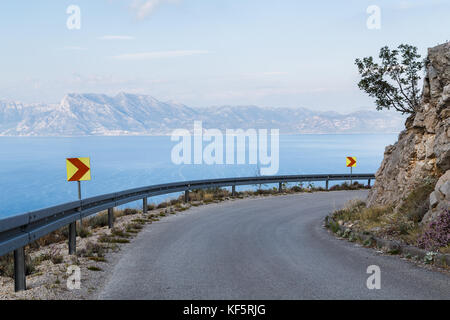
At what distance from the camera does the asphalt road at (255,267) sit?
6312mm

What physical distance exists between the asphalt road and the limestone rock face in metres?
2.65

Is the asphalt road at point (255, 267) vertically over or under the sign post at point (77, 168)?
under

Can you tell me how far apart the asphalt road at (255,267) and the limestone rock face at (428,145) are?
265 centimetres

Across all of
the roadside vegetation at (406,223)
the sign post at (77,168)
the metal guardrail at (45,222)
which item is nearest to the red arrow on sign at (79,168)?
the sign post at (77,168)

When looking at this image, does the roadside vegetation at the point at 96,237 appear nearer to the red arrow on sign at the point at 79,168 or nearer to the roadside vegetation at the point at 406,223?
the red arrow on sign at the point at 79,168

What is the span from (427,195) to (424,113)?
9.79 ft

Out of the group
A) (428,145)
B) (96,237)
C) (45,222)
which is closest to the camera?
(45,222)

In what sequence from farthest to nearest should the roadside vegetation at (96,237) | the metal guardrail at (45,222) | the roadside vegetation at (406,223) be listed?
the roadside vegetation at (406,223) → the roadside vegetation at (96,237) → the metal guardrail at (45,222)

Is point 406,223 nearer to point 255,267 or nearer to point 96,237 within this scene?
point 255,267

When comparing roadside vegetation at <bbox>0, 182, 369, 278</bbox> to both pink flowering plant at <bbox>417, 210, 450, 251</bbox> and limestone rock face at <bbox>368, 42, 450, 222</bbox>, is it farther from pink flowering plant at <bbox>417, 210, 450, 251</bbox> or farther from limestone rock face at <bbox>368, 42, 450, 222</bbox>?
limestone rock face at <bbox>368, 42, 450, 222</bbox>

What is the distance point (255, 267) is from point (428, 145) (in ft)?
24.3

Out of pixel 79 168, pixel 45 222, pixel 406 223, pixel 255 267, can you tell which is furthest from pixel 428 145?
pixel 45 222

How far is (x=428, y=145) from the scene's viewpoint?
12.6 m
